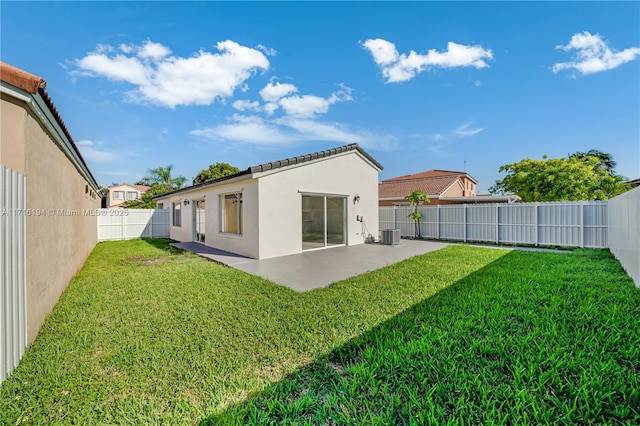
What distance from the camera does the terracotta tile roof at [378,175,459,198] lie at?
24703mm

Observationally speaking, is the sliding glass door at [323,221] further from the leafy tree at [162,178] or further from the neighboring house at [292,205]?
the leafy tree at [162,178]

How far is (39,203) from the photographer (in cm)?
430

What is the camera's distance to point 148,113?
51.5 feet

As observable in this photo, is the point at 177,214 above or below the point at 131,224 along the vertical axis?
above

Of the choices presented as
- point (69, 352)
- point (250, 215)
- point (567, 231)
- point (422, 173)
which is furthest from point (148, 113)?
point (422, 173)

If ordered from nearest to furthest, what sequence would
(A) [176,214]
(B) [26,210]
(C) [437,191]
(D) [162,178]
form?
(B) [26,210]
(A) [176,214]
(C) [437,191]
(D) [162,178]

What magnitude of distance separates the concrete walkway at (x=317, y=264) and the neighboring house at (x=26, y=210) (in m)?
4.15

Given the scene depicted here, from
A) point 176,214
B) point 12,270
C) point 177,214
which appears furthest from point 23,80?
point 176,214

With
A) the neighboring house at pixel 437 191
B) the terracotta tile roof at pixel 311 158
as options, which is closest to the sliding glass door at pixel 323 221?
the terracotta tile roof at pixel 311 158

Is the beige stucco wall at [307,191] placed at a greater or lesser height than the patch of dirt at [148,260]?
greater

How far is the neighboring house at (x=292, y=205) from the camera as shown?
9.90 meters

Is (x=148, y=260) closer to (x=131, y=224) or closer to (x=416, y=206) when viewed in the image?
(x=131, y=224)

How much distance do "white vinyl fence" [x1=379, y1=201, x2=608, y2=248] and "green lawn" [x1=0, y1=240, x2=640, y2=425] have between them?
717 cm

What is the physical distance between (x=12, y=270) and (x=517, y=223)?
16.9 meters
